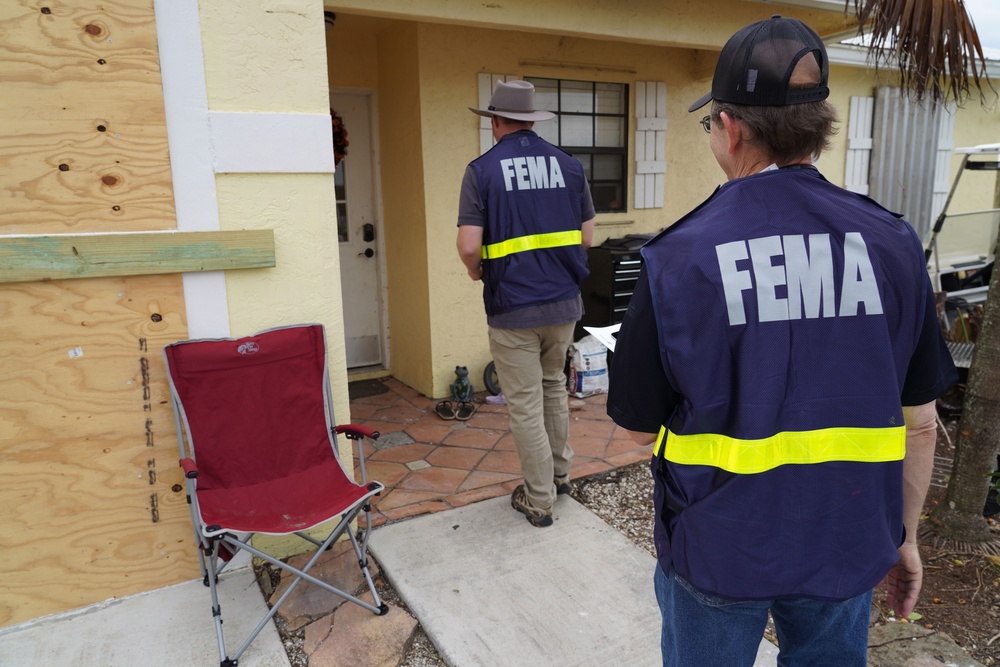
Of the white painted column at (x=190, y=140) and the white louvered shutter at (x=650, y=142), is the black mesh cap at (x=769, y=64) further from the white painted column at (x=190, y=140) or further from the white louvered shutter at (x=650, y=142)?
the white louvered shutter at (x=650, y=142)

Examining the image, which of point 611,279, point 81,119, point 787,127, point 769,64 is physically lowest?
point 611,279

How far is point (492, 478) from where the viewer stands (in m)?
3.94

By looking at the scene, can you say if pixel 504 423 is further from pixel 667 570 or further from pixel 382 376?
pixel 667 570

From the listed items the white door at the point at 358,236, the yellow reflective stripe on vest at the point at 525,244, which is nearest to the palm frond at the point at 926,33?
the yellow reflective stripe on vest at the point at 525,244

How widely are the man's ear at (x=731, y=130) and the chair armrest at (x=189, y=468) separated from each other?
2.15 m

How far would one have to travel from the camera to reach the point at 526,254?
324 centimetres

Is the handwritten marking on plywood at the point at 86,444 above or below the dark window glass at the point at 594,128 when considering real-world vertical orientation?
below

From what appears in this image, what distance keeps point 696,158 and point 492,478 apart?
428 cm

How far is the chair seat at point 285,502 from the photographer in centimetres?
253

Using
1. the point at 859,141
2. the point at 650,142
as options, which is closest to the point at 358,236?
the point at 650,142

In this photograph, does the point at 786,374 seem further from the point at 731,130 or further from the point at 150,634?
the point at 150,634

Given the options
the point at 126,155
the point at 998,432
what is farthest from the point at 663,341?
the point at 998,432

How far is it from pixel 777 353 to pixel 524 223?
6.95 feet

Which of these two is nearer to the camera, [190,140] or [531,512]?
[190,140]
